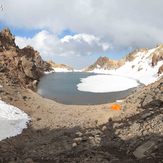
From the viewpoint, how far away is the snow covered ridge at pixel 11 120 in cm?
3713

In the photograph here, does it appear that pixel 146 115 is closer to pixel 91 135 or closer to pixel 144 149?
pixel 91 135

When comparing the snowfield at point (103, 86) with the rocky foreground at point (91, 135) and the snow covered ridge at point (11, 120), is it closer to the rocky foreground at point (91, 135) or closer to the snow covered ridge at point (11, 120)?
the rocky foreground at point (91, 135)

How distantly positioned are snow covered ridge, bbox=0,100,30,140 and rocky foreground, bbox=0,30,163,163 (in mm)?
861

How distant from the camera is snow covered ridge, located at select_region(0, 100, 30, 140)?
37.1 m

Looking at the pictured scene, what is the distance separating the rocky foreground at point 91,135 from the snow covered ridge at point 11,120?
86 centimetres

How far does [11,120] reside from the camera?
40.6 meters

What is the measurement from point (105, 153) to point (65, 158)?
9.30ft

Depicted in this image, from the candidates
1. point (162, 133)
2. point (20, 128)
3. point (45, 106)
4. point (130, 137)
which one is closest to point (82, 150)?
point (130, 137)

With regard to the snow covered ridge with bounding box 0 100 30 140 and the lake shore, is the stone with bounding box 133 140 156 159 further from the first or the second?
the snow covered ridge with bounding box 0 100 30 140

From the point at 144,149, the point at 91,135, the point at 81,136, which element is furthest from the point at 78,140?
the point at 144,149

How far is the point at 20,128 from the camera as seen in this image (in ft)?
131

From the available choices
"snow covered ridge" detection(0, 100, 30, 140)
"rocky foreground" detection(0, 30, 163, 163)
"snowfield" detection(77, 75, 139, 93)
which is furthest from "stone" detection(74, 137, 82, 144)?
"snowfield" detection(77, 75, 139, 93)

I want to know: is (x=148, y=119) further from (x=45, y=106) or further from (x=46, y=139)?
(x=45, y=106)

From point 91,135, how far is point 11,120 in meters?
10.6
